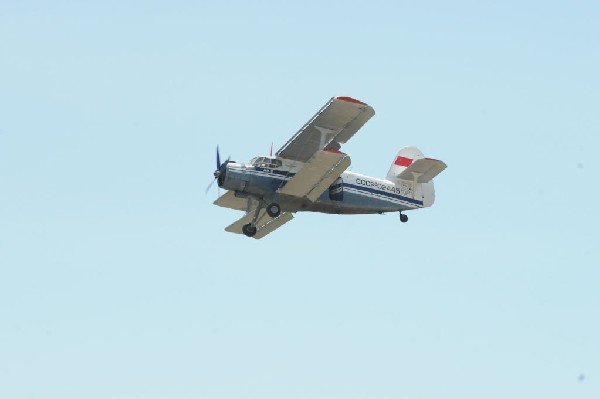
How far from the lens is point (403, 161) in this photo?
45281 millimetres

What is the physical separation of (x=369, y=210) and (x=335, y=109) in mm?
4788

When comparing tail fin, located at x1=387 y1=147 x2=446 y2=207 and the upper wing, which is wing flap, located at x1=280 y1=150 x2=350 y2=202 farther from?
tail fin, located at x1=387 y1=147 x2=446 y2=207

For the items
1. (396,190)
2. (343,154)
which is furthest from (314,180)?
(396,190)

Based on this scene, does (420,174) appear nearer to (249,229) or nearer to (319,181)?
(319,181)

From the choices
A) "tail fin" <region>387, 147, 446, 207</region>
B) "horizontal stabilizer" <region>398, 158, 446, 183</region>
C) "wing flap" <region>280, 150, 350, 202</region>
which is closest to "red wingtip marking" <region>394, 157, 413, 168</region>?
"tail fin" <region>387, 147, 446, 207</region>

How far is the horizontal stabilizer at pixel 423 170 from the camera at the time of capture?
4275 centimetres

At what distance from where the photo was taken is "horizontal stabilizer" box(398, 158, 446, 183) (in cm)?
4275

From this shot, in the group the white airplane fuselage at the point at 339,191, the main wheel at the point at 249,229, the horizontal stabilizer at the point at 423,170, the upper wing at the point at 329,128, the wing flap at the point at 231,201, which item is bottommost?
the main wheel at the point at 249,229

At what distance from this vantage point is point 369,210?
42594 millimetres

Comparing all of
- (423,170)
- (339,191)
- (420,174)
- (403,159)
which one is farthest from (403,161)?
(339,191)

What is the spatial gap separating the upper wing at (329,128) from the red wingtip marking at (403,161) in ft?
14.7

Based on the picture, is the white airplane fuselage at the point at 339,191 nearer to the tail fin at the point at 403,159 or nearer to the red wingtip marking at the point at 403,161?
the tail fin at the point at 403,159

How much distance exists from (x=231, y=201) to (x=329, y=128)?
16.9 feet

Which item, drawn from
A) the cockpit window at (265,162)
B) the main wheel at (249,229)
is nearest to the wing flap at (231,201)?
the main wheel at (249,229)
